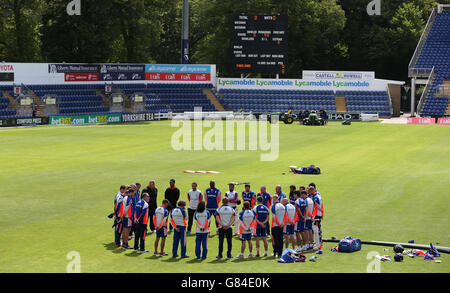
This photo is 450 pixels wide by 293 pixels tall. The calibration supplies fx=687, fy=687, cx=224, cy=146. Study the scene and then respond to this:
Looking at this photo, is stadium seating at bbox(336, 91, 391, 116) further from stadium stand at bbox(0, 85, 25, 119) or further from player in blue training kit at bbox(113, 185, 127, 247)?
player in blue training kit at bbox(113, 185, 127, 247)

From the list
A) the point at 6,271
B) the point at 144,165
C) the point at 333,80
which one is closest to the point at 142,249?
the point at 6,271

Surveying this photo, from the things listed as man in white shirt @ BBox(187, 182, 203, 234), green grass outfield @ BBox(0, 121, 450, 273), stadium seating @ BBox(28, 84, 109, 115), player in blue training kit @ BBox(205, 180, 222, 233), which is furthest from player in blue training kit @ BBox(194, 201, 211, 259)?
stadium seating @ BBox(28, 84, 109, 115)

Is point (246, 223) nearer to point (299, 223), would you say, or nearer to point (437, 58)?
point (299, 223)

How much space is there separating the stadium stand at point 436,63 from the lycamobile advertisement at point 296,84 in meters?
5.86

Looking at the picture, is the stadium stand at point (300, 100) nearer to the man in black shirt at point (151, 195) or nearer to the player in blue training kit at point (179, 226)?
the man in black shirt at point (151, 195)

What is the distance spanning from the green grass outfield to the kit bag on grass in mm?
300

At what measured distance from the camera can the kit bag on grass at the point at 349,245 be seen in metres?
19.0

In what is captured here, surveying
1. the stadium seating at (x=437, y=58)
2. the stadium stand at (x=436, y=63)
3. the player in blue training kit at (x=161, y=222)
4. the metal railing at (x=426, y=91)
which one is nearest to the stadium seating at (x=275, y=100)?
the metal railing at (x=426, y=91)

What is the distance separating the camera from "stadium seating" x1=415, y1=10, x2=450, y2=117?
72.1 meters

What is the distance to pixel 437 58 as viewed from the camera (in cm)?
7856

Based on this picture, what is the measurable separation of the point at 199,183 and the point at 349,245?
40.4ft

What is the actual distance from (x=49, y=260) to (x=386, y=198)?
1446 cm

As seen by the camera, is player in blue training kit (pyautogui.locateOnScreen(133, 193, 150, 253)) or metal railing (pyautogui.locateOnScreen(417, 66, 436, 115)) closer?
player in blue training kit (pyautogui.locateOnScreen(133, 193, 150, 253))
